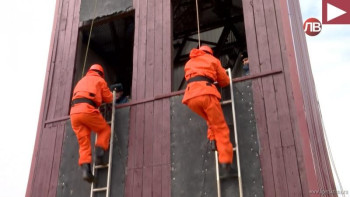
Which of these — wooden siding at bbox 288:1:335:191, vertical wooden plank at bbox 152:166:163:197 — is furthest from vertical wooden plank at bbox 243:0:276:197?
vertical wooden plank at bbox 152:166:163:197

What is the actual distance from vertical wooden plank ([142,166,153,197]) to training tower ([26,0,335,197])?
2 cm

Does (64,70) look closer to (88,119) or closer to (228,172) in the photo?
(88,119)

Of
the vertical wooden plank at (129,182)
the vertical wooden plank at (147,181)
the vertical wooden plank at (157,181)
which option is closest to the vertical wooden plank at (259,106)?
the vertical wooden plank at (157,181)

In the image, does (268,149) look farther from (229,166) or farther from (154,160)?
(154,160)

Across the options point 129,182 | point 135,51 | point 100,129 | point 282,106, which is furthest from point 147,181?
point 135,51

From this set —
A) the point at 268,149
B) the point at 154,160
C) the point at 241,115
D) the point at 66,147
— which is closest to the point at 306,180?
the point at 268,149

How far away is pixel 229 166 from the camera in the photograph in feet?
18.9

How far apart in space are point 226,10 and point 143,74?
5.20 m

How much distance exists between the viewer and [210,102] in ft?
19.4

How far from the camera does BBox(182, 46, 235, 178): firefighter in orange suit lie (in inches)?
227

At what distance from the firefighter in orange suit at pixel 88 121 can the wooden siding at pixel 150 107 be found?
55cm

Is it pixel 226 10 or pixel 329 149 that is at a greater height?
pixel 226 10

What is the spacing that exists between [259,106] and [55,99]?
183 inches

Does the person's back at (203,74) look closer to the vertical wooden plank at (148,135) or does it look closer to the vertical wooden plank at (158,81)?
the vertical wooden plank at (158,81)
